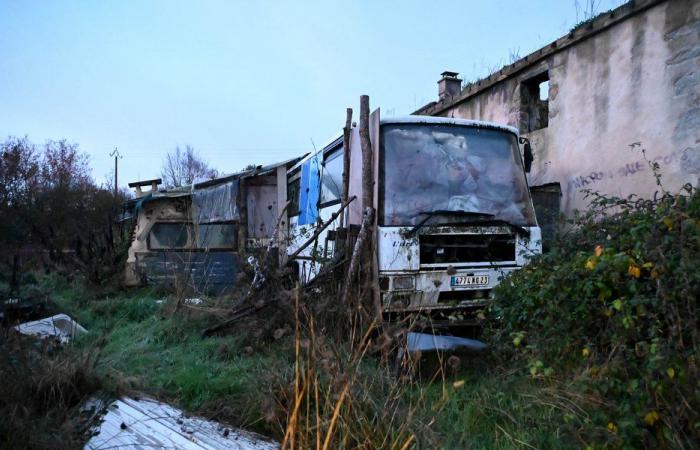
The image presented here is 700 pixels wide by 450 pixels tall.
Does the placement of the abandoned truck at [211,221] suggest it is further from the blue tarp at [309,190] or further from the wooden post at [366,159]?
the wooden post at [366,159]

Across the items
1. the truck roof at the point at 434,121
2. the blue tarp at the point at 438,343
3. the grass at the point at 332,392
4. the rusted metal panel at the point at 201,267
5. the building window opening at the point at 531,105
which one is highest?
the building window opening at the point at 531,105

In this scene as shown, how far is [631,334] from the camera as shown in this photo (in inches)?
102

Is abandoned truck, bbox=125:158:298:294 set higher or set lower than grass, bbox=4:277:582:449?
higher

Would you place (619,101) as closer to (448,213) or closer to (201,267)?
(448,213)

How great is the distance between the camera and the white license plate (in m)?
4.80

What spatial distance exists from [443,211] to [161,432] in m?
3.13

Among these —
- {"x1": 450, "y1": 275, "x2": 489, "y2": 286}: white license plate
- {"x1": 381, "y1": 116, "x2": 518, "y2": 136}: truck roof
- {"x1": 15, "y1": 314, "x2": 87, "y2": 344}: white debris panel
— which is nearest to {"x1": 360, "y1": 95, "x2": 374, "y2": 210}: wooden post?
{"x1": 381, "y1": 116, "x2": 518, "y2": 136}: truck roof

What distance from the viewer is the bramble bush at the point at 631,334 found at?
2.28m

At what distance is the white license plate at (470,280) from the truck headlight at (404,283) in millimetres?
412

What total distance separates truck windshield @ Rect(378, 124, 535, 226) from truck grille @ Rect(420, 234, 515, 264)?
184 millimetres

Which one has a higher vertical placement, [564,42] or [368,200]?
[564,42]

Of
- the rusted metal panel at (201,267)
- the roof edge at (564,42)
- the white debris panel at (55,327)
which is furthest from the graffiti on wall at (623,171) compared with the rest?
the white debris panel at (55,327)

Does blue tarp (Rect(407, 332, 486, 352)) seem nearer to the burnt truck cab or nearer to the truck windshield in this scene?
the burnt truck cab

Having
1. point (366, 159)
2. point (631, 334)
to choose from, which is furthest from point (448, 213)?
point (631, 334)
